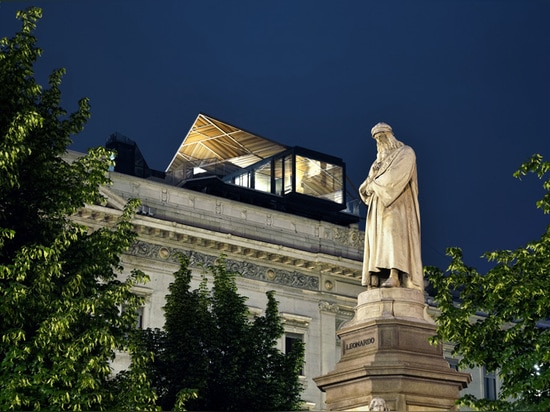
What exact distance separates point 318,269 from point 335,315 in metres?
2.13

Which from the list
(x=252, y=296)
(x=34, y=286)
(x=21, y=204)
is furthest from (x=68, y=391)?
(x=252, y=296)

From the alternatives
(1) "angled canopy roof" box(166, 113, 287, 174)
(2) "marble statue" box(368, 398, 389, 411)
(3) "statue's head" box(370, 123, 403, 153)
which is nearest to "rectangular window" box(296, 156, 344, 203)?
(1) "angled canopy roof" box(166, 113, 287, 174)

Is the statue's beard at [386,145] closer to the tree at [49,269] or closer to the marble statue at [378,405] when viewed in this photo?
the marble statue at [378,405]

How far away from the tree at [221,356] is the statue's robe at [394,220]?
34.2 ft

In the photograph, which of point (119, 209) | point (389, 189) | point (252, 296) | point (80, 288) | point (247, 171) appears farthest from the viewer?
point (247, 171)

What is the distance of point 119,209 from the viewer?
1783 inches

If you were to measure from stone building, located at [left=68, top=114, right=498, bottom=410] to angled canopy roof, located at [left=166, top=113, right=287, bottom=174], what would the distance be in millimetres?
48

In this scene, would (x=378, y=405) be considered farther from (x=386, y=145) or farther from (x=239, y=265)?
(x=239, y=265)

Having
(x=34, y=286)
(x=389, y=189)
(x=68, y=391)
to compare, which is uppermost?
(x=389, y=189)

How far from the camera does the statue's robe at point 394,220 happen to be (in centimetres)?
1973

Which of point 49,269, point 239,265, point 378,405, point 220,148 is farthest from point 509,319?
point 220,148

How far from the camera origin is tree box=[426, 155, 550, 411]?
1977 centimetres

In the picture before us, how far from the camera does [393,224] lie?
19891mm

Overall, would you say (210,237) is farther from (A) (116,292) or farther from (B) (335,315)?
(A) (116,292)
